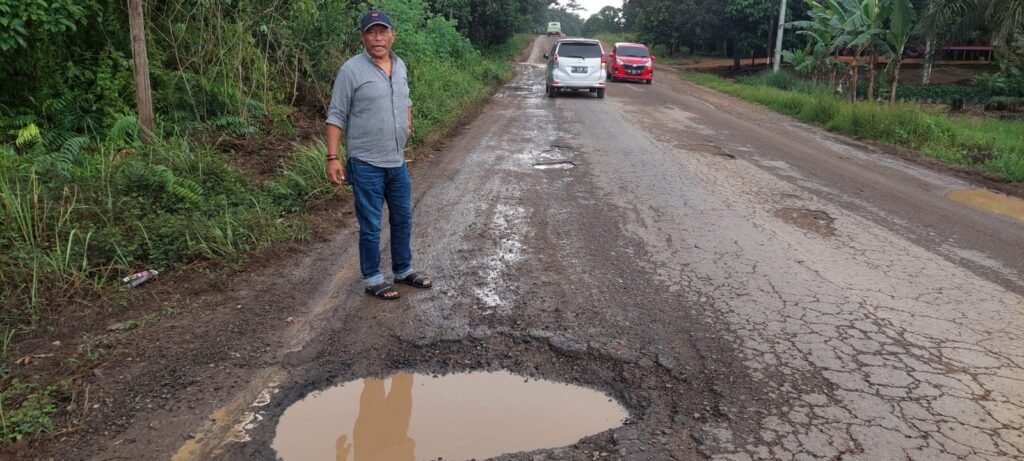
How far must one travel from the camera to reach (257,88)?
30.4 feet

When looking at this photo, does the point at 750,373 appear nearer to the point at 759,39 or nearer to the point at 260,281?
the point at 260,281

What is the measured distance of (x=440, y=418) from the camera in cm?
309

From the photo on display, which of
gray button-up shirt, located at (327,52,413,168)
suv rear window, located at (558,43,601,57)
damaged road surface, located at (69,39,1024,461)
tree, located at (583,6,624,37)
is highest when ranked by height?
tree, located at (583,6,624,37)

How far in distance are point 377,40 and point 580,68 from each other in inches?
584

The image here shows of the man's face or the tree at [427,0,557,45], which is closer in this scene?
the man's face

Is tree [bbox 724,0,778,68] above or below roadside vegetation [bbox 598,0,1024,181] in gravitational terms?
above

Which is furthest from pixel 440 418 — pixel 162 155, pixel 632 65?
pixel 632 65

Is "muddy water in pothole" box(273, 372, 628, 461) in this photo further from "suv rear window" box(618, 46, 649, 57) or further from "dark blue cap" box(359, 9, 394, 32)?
"suv rear window" box(618, 46, 649, 57)

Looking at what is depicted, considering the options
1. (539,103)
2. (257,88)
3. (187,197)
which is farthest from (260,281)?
(539,103)

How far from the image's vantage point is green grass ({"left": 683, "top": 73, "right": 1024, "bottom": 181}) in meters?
9.91

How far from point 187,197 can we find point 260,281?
4.81 feet

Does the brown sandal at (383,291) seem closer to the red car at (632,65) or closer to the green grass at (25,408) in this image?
the green grass at (25,408)

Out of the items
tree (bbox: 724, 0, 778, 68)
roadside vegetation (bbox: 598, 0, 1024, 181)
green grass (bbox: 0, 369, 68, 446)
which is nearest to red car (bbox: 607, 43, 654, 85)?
Result: roadside vegetation (bbox: 598, 0, 1024, 181)

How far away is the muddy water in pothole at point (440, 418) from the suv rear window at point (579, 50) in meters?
16.3
